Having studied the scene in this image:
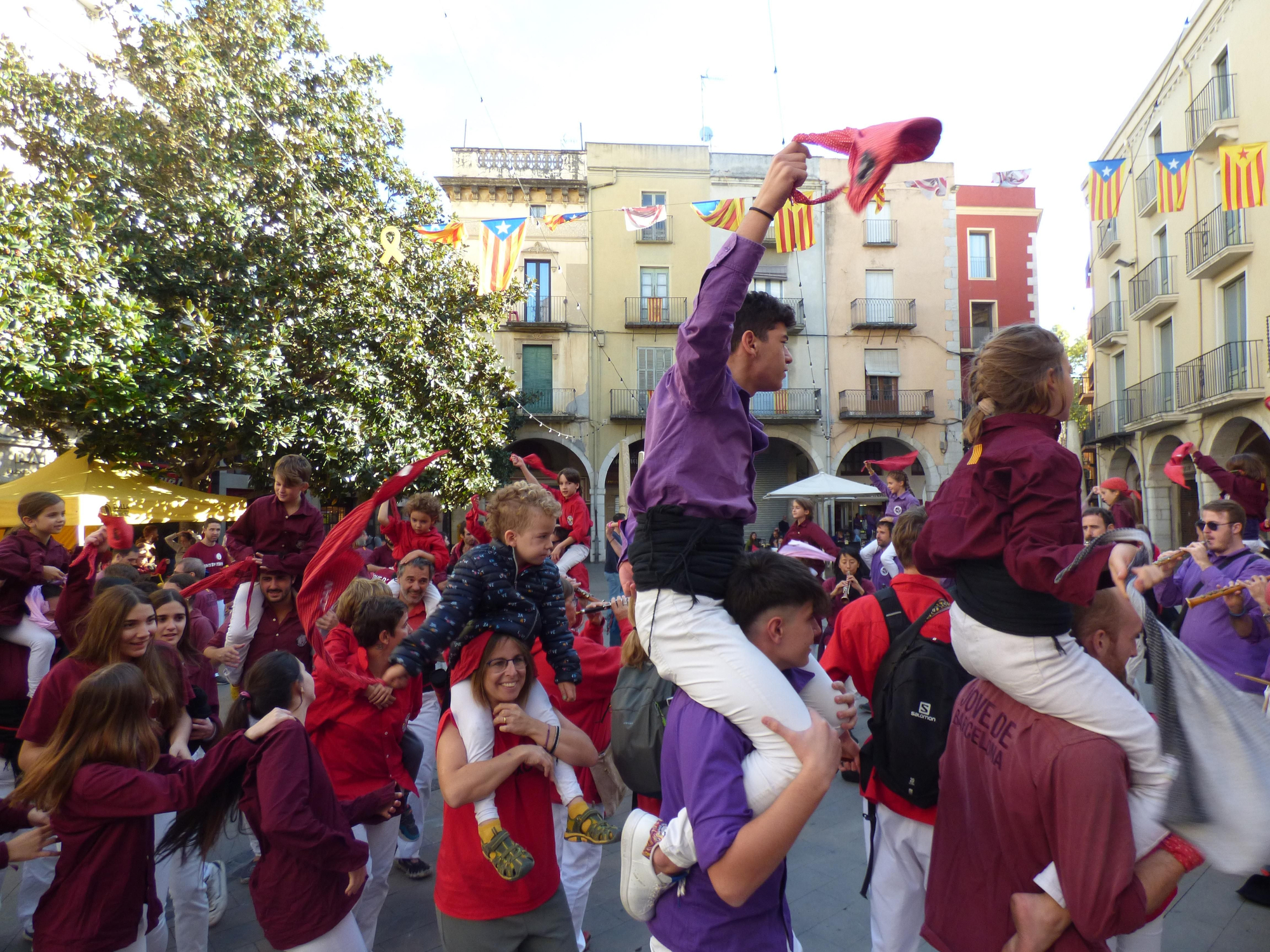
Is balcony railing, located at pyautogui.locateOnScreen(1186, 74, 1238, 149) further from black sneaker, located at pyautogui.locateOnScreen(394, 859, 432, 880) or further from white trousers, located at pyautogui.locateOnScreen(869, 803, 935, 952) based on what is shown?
black sneaker, located at pyautogui.locateOnScreen(394, 859, 432, 880)

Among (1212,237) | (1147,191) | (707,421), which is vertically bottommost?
(707,421)

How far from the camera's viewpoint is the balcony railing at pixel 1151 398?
61.8ft

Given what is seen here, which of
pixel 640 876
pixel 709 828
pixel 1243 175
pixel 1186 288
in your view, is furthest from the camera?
pixel 1186 288

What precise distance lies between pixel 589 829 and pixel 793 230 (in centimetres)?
1430

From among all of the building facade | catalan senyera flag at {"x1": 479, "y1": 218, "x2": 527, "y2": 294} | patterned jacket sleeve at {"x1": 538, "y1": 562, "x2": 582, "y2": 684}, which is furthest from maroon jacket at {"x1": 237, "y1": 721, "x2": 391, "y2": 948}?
the building facade

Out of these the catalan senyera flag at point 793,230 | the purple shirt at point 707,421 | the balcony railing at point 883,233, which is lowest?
the purple shirt at point 707,421

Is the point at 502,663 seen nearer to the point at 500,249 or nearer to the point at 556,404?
the point at 500,249

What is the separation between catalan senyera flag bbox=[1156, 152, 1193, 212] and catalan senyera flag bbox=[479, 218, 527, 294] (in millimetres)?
11082

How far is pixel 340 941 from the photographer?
264 centimetres

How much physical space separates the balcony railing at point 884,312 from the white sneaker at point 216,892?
83.0 feet

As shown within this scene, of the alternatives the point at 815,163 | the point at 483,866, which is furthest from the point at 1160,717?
the point at 815,163

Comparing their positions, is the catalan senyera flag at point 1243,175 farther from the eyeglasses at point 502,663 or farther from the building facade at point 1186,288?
the eyeglasses at point 502,663

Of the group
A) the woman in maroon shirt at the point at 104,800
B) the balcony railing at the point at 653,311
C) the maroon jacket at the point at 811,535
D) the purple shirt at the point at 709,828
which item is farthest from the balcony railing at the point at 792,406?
the purple shirt at the point at 709,828

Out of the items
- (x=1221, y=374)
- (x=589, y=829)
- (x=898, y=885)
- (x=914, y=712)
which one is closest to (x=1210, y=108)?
(x=1221, y=374)
